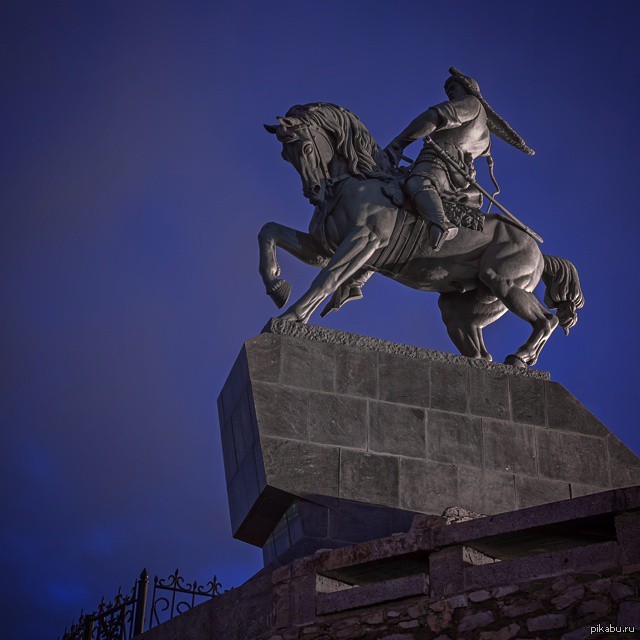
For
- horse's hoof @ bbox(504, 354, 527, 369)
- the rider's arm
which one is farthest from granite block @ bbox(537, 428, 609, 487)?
the rider's arm

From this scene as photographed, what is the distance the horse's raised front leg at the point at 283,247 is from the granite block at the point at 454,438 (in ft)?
5.60

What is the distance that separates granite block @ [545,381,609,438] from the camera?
8445 millimetres

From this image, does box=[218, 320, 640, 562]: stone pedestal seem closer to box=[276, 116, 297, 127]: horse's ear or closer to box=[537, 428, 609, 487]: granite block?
box=[537, 428, 609, 487]: granite block

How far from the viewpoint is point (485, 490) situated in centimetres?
782

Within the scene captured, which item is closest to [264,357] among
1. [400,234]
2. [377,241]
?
[377,241]

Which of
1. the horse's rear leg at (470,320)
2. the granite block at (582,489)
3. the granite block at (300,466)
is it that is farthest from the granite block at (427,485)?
the horse's rear leg at (470,320)

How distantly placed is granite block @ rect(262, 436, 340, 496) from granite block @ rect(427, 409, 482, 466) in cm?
80

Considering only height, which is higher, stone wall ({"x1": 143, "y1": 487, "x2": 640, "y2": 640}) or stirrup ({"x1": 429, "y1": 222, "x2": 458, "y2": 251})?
stirrup ({"x1": 429, "y1": 222, "x2": 458, "y2": 251})

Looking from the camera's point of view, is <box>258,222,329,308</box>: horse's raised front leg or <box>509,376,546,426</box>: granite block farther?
<box>258,222,329,308</box>: horse's raised front leg

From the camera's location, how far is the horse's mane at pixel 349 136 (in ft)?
30.1

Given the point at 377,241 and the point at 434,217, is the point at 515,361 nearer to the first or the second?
the point at 434,217

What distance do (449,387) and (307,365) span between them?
1145 mm

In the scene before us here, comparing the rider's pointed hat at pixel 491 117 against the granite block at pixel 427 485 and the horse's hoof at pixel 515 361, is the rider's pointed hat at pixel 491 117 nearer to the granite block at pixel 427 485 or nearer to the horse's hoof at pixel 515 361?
the horse's hoof at pixel 515 361

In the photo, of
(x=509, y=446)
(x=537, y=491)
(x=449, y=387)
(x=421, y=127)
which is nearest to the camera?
(x=537, y=491)
